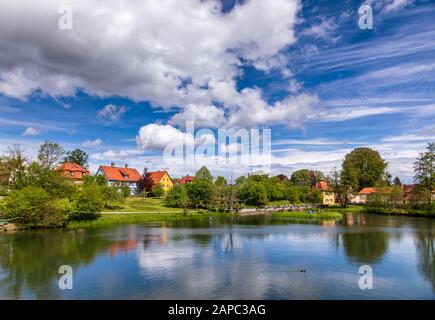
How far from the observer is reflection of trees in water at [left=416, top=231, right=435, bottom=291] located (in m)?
20.6

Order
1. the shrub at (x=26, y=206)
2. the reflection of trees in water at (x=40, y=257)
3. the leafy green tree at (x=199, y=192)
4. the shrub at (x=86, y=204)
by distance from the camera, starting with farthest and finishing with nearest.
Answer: the leafy green tree at (x=199, y=192), the shrub at (x=86, y=204), the shrub at (x=26, y=206), the reflection of trees in water at (x=40, y=257)

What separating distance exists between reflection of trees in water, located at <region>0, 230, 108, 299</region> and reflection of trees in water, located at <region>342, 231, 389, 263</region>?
61.5ft

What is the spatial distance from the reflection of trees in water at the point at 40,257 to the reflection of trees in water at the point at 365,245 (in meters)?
18.7

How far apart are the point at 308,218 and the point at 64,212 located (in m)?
35.8

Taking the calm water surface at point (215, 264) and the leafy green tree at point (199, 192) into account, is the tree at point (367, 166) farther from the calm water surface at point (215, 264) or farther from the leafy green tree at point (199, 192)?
the calm water surface at point (215, 264)

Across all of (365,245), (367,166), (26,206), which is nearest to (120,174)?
(26,206)

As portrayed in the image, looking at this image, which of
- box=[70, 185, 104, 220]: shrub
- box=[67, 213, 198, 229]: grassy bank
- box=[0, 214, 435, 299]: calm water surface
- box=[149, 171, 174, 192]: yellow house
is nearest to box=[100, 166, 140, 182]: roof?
box=[149, 171, 174, 192]: yellow house

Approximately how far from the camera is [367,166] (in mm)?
89875

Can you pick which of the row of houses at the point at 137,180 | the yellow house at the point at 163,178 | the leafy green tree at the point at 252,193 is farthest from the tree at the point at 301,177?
the yellow house at the point at 163,178

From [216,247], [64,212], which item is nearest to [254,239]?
[216,247]

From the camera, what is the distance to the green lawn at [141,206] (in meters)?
56.7

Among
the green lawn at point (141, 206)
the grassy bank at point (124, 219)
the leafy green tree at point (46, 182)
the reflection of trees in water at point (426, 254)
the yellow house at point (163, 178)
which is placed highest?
the yellow house at point (163, 178)

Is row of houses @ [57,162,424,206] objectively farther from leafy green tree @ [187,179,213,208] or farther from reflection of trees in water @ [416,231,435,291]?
reflection of trees in water @ [416,231,435,291]
